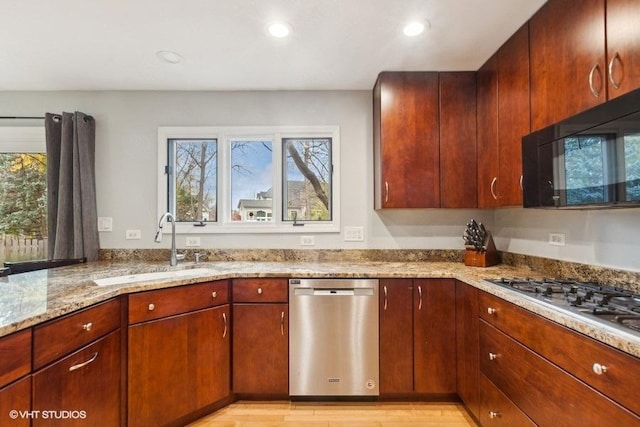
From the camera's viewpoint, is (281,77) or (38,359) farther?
(281,77)

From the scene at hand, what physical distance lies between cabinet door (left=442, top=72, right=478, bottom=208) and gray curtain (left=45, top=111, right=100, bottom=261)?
2885 millimetres

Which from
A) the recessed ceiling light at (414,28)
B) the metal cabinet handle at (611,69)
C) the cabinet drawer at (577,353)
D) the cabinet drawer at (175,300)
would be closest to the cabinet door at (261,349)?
the cabinet drawer at (175,300)

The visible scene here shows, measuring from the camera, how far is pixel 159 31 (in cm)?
183

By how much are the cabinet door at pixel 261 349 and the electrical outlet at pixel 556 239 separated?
180 centimetres

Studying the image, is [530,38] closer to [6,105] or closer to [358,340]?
[358,340]

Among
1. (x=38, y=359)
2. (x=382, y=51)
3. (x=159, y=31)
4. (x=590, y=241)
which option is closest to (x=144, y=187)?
(x=159, y=31)

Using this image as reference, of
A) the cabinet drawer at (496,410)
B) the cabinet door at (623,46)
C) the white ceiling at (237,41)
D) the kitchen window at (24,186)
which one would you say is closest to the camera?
the cabinet door at (623,46)

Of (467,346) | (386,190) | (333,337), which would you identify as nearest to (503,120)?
(386,190)

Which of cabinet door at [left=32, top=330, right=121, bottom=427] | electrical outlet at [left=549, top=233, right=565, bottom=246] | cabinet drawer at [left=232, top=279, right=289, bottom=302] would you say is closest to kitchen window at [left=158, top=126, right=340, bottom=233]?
cabinet drawer at [left=232, top=279, right=289, bottom=302]

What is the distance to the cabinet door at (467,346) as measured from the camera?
71.2 inches

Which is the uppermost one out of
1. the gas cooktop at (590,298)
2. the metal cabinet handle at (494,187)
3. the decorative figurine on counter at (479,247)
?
the metal cabinet handle at (494,187)

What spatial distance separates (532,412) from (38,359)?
2.02 m

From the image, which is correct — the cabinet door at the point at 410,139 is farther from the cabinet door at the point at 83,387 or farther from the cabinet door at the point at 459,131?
the cabinet door at the point at 83,387

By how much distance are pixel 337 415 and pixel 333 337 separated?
49 cm
